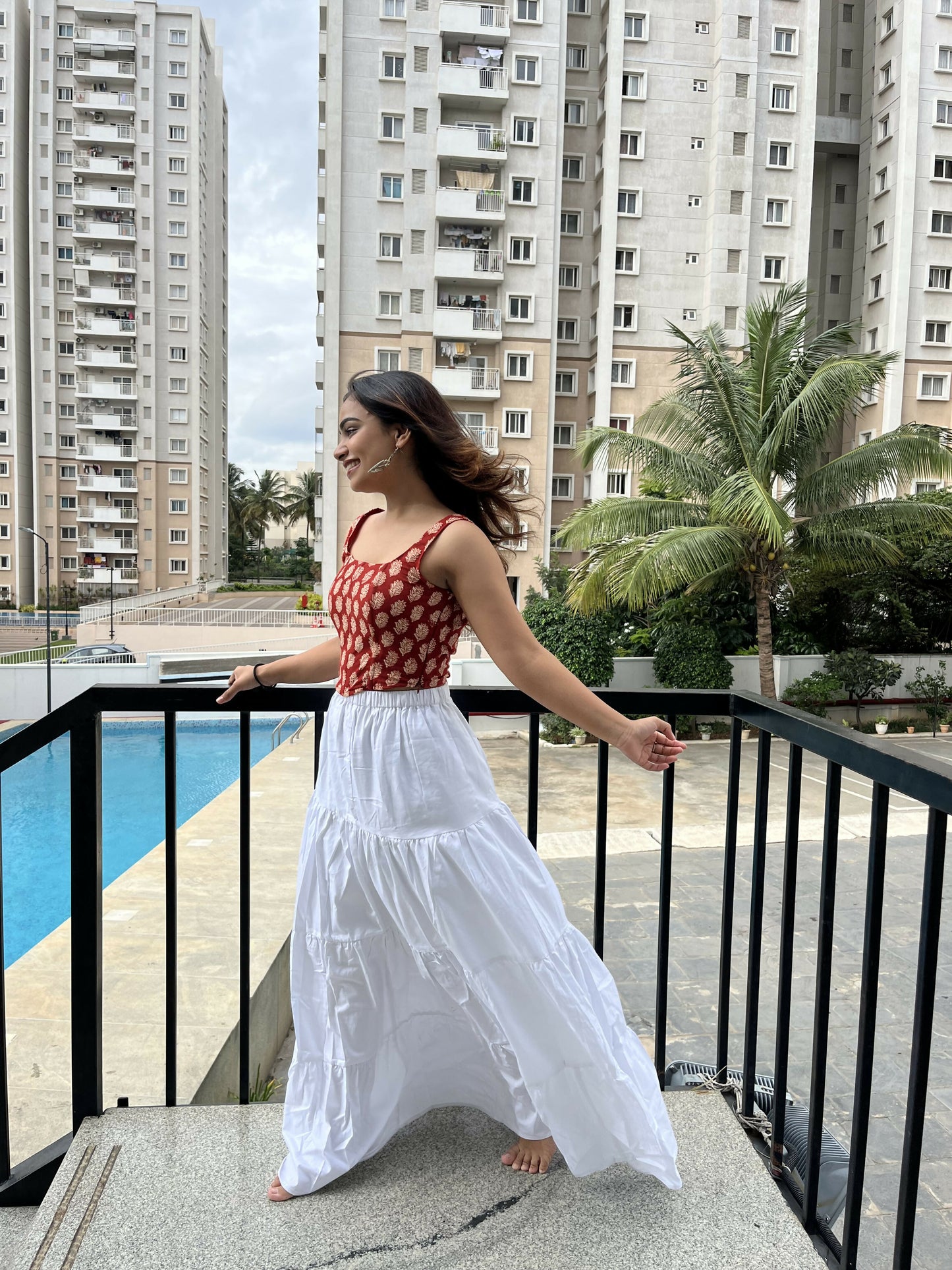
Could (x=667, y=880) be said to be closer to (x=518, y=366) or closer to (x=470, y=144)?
(x=518, y=366)

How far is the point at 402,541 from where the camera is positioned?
1285 mm

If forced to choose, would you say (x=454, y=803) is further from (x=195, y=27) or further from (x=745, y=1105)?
(x=195, y=27)

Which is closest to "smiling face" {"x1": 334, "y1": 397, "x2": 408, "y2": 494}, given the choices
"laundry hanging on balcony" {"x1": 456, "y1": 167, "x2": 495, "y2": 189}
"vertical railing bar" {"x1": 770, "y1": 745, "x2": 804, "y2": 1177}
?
"vertical railing bar" {"x1": 770, "y1": 745, "x2": 804, "y2": 1177}

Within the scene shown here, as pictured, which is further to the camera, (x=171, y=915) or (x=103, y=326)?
(x=103, y=326)

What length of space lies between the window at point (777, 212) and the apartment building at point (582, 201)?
1.5 inches

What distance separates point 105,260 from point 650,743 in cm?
3855

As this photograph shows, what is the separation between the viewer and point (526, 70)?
21.4m

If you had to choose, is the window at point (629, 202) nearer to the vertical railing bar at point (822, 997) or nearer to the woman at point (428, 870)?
the woman at point (428, 870)

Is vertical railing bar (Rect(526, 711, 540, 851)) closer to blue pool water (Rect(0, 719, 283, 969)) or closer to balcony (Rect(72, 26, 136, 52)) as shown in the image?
blue pool water (Rect(0, 719, 283, 969))

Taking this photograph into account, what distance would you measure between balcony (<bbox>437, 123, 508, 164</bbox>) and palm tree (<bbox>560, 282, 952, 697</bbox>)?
11.3 metres

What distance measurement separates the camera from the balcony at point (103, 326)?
110ft

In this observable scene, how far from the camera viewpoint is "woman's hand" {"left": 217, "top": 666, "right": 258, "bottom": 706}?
1.51 metres

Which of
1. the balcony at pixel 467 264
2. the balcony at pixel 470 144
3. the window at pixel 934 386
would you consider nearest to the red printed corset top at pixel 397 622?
the balcony at pixel 467 264

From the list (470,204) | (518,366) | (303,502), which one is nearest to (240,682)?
(518,366)
